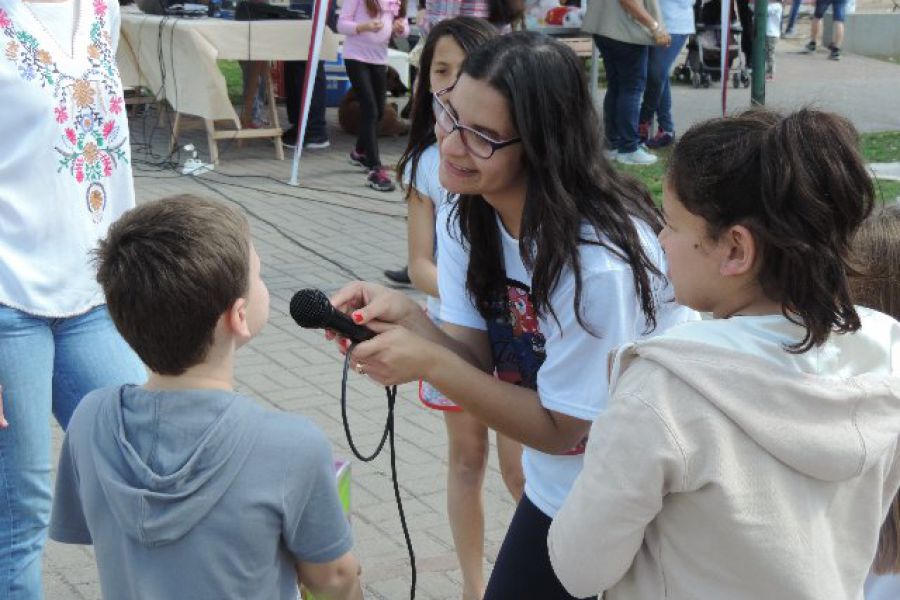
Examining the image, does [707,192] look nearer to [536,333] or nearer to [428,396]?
[536,333]

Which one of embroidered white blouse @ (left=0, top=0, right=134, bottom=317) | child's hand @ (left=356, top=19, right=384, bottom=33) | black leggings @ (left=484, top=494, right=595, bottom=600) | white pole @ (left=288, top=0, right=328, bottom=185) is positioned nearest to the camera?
black leggings @ (left=484, top=494, right=595, bottom=600)

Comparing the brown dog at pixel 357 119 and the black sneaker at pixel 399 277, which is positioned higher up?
the brown dog at pixel 357 119

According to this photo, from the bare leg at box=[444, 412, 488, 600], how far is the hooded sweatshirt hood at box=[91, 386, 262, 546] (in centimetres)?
146

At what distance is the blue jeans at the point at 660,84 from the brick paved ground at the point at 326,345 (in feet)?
2.61

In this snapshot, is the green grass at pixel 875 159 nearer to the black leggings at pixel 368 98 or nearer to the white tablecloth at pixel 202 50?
the black leggings at pixel 368 98

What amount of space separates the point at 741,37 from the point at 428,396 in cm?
1158

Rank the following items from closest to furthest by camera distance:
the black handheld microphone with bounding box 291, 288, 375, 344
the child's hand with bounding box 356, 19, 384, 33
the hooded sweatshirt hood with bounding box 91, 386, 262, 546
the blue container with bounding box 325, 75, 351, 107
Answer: the hooded sweatshirt hood with bounding box 91, 386, 262, 546, the black handheld microphone with bounding box 291, 288, 375, 344, the child's hand with bounding box 356, 19, 384, 33, the blue container with bounding box 325, 75, 351, 107

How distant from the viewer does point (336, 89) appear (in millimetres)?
12539

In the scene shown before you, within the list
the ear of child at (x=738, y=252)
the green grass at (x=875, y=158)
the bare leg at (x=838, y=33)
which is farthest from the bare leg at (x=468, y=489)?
the bare leg at (x=838, y=33)

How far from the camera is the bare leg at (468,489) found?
3.45 m

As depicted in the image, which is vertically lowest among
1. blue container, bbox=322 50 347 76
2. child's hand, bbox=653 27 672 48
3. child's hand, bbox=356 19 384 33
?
blue container, bbox=322 50 347 76

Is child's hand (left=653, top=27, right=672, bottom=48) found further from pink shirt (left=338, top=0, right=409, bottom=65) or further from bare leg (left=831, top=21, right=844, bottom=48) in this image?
bare leg (left=831, top=21, right=844, bottom=48)

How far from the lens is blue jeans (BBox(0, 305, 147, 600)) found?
8.90 feet

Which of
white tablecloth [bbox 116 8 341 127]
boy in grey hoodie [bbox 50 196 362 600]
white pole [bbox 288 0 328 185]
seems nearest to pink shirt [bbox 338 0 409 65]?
white pole [bbox 288 0 328 185]
